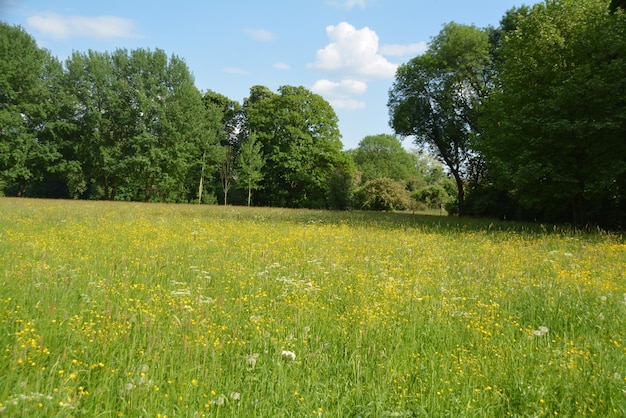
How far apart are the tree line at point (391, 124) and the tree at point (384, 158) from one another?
35.4ft

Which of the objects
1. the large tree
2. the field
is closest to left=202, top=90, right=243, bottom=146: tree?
the large tree

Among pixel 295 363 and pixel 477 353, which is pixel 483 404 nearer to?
pixel 477 353

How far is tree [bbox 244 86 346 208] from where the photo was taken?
47.7 metres

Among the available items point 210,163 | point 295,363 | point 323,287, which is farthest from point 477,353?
point 210,163

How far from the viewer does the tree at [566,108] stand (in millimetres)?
14328

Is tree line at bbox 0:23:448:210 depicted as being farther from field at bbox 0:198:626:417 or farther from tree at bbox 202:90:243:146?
field at bbox 0:198:626:417

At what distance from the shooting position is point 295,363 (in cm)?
330

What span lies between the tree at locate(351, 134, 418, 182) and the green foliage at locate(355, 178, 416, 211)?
30.7 m

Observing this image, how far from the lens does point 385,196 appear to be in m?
41.8

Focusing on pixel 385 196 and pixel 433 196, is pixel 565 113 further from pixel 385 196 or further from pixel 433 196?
pixel 433 196

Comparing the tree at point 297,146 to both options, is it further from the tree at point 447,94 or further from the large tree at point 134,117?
the tree at point 447,94

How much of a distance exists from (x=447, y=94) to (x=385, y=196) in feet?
44.7

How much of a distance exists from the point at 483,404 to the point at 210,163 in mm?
50244

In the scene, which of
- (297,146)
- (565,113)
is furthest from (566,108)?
(297,146)
